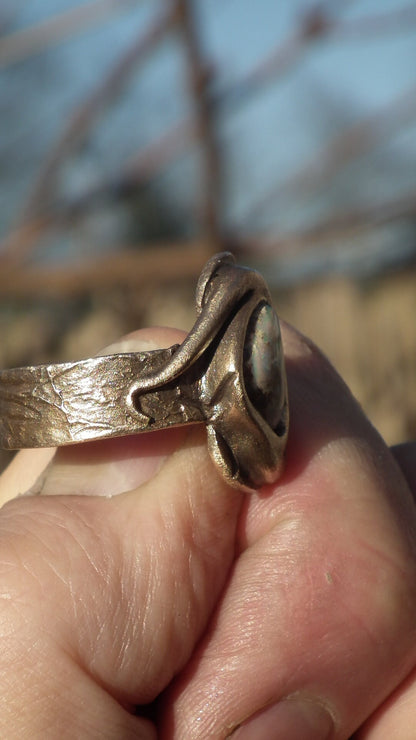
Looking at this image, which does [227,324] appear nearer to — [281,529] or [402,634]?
[281,529]

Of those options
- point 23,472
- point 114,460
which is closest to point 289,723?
point 114,460

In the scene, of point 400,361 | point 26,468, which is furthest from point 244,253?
point 26,468

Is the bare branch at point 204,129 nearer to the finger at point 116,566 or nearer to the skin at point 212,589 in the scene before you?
the skin at point 212,589

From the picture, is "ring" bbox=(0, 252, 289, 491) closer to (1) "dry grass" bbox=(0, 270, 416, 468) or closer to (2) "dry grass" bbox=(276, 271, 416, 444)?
(1) "dry grass" bbox=(0, 270, 416, 468)

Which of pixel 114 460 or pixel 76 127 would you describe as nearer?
pixel 114 460

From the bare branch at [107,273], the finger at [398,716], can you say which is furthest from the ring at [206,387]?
the bare branch at [107,273]

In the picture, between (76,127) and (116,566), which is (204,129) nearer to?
(76,127)
